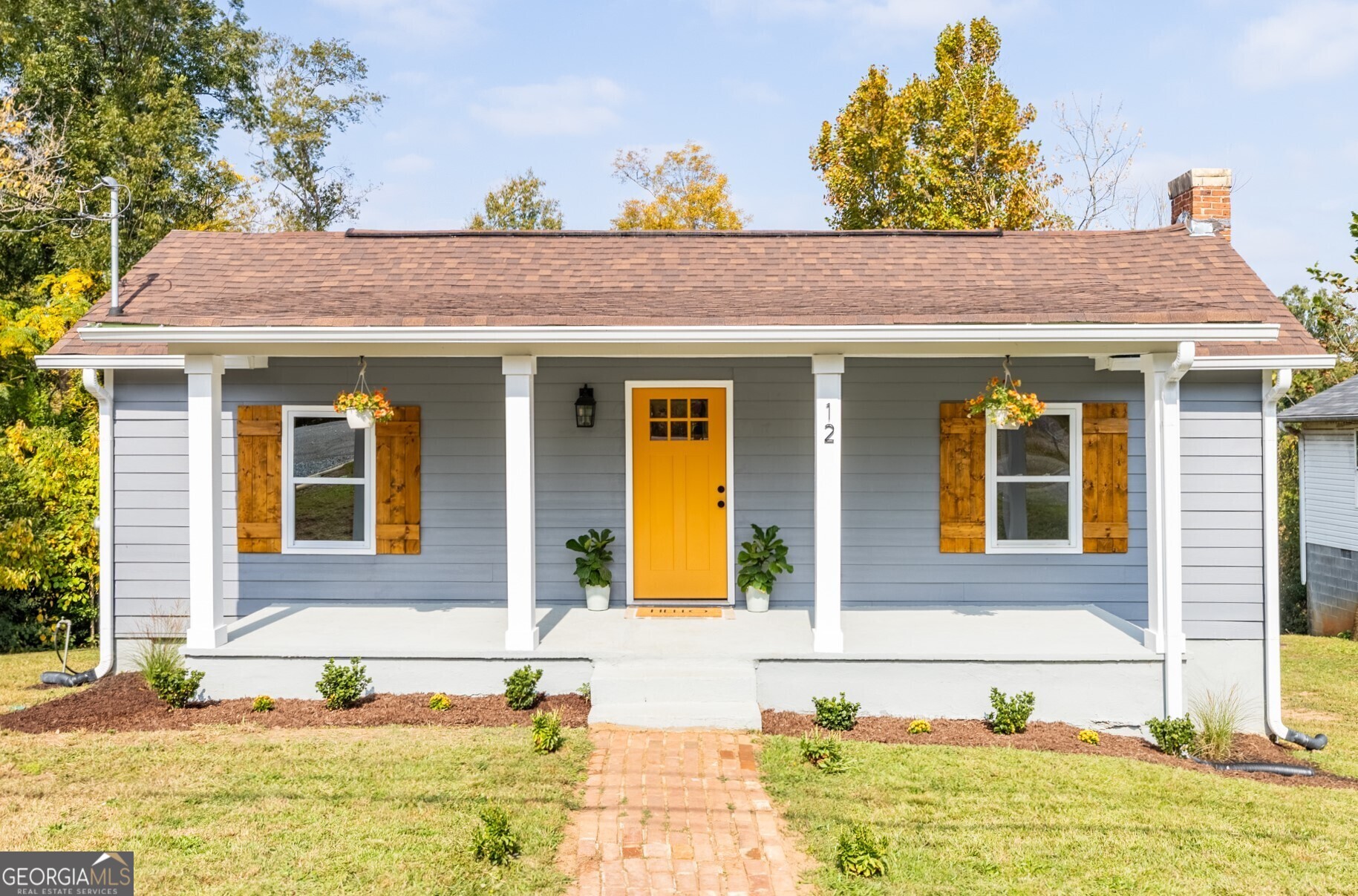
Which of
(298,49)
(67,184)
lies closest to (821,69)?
(298,49)

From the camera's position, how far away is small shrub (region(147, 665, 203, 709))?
6.27 meters

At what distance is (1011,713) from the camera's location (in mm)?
6027

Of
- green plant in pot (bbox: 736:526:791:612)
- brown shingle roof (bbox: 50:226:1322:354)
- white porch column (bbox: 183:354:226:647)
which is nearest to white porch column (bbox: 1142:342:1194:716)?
brown shingle roof (bbox: 50:226:1322:354)

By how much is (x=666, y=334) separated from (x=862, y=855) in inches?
136

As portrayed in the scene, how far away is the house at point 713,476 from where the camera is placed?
6.43 metres

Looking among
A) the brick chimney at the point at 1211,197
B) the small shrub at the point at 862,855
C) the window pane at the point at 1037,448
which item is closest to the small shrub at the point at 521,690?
the small shrub at the point at 862,855

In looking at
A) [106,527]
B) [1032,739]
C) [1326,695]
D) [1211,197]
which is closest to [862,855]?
[1032,739]

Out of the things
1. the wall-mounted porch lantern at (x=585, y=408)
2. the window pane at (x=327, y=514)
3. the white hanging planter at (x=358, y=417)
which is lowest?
the window pane at (x=327, y=514)

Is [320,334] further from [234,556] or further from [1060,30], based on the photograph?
[1060,30]

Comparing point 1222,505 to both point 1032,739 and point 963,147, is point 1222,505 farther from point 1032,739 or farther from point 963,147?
point 963,147

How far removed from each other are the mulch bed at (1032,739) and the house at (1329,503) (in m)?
10.5

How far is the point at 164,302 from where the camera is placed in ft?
24.0

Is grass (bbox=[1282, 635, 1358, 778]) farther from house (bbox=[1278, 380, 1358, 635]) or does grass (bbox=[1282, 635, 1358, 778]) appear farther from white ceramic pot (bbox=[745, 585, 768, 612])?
white ceramic pot (bbox=[745, 585, 768, 612])

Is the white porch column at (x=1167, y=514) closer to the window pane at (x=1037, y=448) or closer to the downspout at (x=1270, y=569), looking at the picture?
the downspout at (x=1270, y=569)
